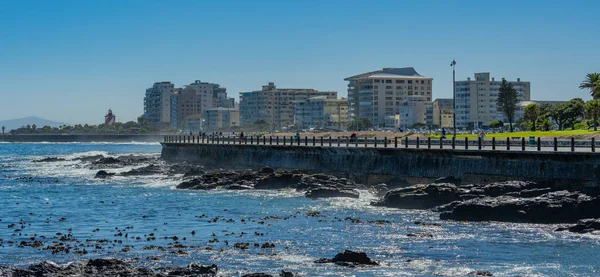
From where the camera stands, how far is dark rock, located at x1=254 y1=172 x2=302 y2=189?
51312mm

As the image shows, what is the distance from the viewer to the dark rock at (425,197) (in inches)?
1479

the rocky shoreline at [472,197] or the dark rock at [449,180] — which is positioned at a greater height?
the dark rock at [449,180]

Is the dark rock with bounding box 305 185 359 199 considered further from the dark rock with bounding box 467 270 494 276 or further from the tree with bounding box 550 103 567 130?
the tree with bounding box 550 103 567 130

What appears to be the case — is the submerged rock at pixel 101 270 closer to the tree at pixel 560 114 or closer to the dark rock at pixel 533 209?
the dark rock at pixel 533 209

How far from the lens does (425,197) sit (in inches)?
1494

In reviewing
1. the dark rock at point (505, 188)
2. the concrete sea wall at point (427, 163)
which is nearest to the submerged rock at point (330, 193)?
the concrete sea wall at point (427, 163)

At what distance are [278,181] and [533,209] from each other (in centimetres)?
2215

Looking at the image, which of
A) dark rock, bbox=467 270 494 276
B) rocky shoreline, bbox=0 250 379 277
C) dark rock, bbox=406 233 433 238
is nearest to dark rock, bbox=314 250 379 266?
rocky shoreline, bbox=0 250 379 277

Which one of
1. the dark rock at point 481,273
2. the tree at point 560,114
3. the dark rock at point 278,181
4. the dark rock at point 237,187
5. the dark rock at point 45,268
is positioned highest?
the tree at point 560,114

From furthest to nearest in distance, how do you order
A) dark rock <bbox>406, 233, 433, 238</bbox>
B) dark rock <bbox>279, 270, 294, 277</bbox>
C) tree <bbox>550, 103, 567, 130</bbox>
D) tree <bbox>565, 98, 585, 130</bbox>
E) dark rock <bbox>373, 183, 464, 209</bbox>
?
1. tree <bbox>550, 103, 567, 130</bbox>
2. tree <bbox>565, 98, 585, 130</bbox>
3. dark rock <bbox>373, 183, 464, 209</bbox>
4. dark rock <bbox>406, 233, 433, 238</bbox>
5. dark rock <bbox>279, 270, 294, 277</bbox>

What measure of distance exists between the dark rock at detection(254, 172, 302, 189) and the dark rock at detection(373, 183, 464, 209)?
41.2 feet

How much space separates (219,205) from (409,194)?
979 centimetres

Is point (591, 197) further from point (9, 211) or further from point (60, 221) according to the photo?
point (9, 211)

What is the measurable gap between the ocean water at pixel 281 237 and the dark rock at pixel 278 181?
513 cm
